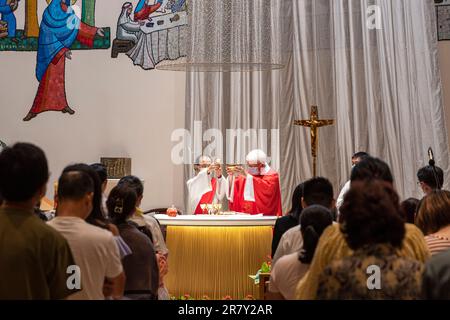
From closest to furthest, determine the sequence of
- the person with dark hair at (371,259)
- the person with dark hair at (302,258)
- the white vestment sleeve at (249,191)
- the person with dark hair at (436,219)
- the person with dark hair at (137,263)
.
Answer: the person with dark hair at (371,259) → the person with dark hair at (302,258) → the person with dark hair at (436,219) → the person with dark hair at (137,263) → the white vestment sleeve at (249,191)

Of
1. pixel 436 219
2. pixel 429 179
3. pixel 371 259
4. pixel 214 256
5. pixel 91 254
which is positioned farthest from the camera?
pixel 214 256

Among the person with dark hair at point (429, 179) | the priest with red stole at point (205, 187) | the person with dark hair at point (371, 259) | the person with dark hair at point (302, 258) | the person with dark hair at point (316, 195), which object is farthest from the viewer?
the priest with red stole at point (205, 187)

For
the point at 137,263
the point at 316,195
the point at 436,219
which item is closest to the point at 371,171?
the point at 436,219

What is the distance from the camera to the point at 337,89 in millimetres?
11562

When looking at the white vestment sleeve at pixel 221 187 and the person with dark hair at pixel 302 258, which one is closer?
the person with dark hair at pixel 302 258

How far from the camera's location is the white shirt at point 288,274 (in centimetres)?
341

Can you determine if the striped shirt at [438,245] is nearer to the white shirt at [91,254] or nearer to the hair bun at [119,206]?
the white shirt at [91,254]

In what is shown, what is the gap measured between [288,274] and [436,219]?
2.97 feet

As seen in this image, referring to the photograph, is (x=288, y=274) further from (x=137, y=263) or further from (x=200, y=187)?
(x=200, y=187)

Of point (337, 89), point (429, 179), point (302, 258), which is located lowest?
point (302, 258)

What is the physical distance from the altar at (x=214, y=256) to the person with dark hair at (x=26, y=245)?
209 inches

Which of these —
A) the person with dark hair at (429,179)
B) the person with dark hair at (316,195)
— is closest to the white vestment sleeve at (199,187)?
the person with dark hair at (429,179)
